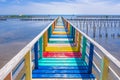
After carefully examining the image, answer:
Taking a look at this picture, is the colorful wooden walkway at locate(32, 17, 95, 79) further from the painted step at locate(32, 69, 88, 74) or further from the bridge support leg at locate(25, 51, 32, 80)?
the bridge support leg at locate(25, 51, 32, 80)

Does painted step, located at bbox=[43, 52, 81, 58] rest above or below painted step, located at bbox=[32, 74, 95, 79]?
above

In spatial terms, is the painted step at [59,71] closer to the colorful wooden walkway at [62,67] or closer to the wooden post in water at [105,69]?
the colorful wooden walkway at [62,67]

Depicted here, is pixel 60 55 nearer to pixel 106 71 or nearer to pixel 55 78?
pixel 55 78

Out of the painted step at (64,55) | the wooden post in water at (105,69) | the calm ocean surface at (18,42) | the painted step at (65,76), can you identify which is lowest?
the calm ocean surface at (18,42)

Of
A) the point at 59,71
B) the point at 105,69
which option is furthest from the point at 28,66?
the point at 59,71

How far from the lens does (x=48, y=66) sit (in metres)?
5.57

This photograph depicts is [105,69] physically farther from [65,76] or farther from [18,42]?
[18,42]

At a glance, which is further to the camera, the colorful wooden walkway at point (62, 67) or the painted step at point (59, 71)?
the painted step at point (59, 71)

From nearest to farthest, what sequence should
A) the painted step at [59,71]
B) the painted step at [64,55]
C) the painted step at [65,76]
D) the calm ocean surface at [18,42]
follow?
1. the painted step at [65,76]
2. the painted step at [59,71]
3. the painted step at [64,55]
4. the calm ocean surface at [18,42]

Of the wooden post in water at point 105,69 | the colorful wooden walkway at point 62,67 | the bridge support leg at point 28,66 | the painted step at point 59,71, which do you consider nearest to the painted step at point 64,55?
the colorful wooden walkway at point 62,67

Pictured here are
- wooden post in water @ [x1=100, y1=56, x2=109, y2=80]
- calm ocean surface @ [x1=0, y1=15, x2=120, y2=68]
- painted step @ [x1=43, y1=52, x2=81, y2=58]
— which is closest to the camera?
wooden post in water @ [x1=100, y1=56, x2=109, y2=80]

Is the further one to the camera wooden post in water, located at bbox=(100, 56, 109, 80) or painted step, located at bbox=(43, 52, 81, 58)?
painted step, located at bbox=(43, 52, 81, 58)

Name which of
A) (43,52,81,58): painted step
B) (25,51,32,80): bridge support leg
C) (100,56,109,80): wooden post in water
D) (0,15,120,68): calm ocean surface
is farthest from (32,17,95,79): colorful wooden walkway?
(0,15,120,68): calm ocean surface

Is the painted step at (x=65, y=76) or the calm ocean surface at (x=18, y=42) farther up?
the painted step at (x=65, y=76)
